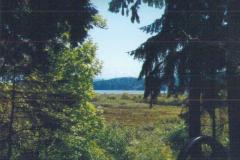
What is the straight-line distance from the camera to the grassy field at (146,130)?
38656 millimetres

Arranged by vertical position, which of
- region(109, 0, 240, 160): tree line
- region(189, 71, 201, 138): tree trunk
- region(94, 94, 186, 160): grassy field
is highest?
region(109, 0, 240, 160): tree line

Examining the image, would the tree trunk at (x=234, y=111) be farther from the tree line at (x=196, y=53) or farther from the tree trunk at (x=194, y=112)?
the tree trunk at (x=194, y=112)

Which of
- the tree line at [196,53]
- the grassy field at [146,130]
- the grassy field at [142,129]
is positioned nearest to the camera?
the tree line at [196,53]

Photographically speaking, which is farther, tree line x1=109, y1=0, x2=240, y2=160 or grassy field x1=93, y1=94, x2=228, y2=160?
grassy field x1=93, y1=94, x2=228, y2=160

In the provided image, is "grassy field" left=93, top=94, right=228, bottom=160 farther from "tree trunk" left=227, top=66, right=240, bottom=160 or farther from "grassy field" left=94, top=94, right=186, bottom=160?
"tree trunk" left=227, top=66, right=240, bottom=160

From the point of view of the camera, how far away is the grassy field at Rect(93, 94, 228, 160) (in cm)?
3866

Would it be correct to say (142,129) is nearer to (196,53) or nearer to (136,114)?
(136,114)

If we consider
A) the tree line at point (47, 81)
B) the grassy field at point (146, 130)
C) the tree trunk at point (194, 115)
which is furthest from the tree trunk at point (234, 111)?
the grassy field at point (146, 130)

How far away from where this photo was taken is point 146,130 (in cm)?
8831

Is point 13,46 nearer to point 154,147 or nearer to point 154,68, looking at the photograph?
point 154,68

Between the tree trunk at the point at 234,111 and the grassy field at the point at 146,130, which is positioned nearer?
the tree trunk at the point at 234,111

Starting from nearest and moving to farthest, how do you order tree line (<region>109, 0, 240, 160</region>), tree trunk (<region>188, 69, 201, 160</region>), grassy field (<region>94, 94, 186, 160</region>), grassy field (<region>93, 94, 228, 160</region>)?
tree line (<region>109, 0, 240, 160</region>) < tree trunk (<region>188, 69, 201, 160</region>) < grassy field (<region>93, 94, 228, 160</region>) < grassy field (<region>94, 94, 186, 160</region>)

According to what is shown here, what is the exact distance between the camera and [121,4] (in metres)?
13.8

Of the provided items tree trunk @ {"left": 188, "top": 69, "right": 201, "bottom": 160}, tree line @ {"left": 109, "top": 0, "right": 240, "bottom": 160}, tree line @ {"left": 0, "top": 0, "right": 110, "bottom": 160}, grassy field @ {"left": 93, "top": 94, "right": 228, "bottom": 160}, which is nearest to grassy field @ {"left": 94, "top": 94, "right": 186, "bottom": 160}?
grassy field @ {"left": 93, "top": 94, "right": 228, "bottom": 160}
